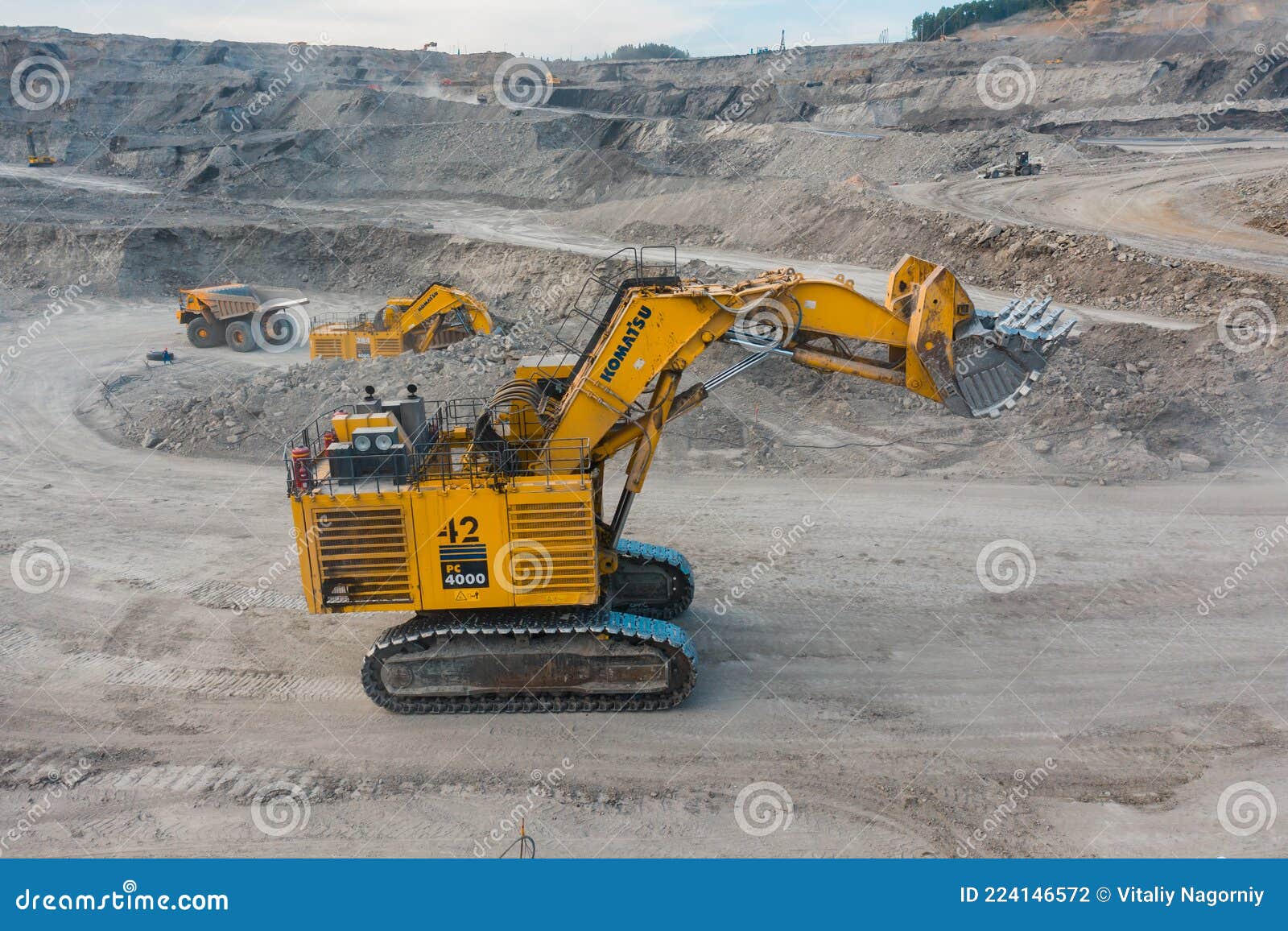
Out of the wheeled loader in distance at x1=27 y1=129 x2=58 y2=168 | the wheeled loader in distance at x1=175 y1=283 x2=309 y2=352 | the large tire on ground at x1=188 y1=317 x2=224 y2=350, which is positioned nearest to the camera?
the wheeled loader in distance at x1=175 y1=283 x2=309 y2=352

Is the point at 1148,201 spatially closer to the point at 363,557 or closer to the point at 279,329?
the point at 279,329

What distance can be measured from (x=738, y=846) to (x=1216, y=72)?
54.5 metres

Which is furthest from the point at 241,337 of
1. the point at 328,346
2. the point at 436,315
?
the point at 436,315

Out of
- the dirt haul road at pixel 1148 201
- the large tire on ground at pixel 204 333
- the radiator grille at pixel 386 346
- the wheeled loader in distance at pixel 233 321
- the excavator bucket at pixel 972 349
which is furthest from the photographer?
the large tire on ground at pixel 204 333

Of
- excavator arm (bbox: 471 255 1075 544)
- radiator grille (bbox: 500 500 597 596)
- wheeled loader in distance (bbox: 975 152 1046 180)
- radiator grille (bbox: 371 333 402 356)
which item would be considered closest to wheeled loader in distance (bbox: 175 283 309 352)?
radiator grille (bbox: 371 333 402 356)

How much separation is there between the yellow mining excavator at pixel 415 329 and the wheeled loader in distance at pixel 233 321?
5.89 meters

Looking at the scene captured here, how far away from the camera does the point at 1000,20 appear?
249ft

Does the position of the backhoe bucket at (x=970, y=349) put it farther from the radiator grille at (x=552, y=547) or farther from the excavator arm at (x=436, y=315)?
the excavator arm at (x=436, y=315)

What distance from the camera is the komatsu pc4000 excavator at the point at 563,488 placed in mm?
8664

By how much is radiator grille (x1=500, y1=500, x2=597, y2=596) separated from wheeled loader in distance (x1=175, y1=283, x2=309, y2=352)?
21519 millimetres

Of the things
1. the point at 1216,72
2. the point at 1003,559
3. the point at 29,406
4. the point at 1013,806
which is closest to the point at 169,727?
the point at 1013,806

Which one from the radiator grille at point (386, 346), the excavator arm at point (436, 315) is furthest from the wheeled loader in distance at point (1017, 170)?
the radiator grille at point (386, 346)

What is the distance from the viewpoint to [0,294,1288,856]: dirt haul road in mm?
7855

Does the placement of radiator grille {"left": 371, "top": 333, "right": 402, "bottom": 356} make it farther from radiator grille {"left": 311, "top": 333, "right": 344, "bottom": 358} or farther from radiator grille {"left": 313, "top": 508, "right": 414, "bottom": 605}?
radiator grille {"left": 313, "top": 508, "right": 414, "bottom": 605}
